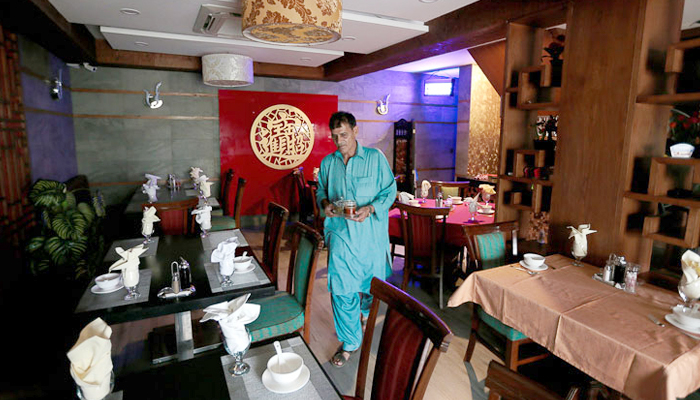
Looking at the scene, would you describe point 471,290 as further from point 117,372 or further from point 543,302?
point 117,372

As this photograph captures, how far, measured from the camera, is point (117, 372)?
263cm

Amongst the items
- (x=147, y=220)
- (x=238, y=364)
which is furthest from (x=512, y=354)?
(x=147, y=220)

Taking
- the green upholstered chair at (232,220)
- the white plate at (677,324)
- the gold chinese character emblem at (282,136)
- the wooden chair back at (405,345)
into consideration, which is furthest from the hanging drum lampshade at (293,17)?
the gold chinese character emblem at (282,136)

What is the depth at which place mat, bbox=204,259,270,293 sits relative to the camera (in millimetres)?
2100

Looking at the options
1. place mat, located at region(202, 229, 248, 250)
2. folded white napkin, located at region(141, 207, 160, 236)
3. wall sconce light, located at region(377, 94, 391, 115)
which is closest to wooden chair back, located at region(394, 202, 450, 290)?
place mat, located at region(202, 229, 248, 250)

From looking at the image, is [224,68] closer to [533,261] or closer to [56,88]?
[56,88]

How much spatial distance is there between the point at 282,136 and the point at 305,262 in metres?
4.98

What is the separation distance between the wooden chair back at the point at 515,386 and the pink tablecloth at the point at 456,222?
266 centimetres

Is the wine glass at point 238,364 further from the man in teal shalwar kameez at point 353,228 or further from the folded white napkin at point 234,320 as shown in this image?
the man in teal shalwar kameez at point 353,228

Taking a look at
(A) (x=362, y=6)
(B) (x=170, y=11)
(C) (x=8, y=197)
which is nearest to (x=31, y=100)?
(C) (x=8, y=197)

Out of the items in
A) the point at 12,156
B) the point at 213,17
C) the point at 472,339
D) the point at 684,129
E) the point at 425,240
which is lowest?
the point at 472,339

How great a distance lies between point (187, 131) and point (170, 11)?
3.11 metres

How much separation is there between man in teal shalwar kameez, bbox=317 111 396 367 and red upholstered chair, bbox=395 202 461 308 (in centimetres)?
75

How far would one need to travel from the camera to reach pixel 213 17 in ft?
11.7
